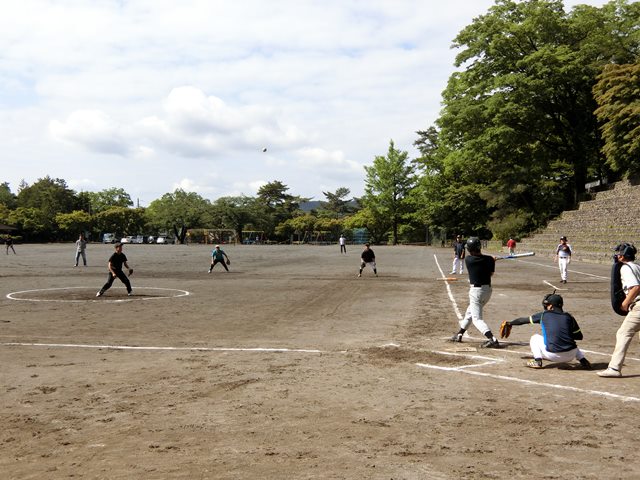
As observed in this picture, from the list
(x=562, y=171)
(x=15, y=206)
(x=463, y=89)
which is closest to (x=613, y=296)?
(x=463, y=89)

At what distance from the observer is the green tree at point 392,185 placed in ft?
329

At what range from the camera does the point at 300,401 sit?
668 cm

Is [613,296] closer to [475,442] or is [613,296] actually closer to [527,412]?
[527,412]

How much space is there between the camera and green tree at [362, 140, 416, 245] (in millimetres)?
100250

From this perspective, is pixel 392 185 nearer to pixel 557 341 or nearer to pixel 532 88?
pixel 532 88

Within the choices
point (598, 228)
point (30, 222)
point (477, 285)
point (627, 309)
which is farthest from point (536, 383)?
point (30, 222)

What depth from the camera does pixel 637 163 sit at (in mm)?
48031

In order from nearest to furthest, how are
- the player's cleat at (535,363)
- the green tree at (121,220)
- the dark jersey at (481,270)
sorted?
1. the player's cleat at (535,363)
2. the dark jersey at (481,270)
3. the green tree at (121,220)

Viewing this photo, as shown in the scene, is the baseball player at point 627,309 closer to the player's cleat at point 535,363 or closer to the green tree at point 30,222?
the player's cleat at point 535,363

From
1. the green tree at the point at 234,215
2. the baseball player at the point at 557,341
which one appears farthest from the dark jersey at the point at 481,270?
the green tree at the point at 234,215

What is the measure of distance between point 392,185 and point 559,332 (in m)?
93.6

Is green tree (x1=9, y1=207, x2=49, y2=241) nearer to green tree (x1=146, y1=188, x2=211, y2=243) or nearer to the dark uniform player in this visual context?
green tree (x1=146, y1=188, x2=211, y2=243)

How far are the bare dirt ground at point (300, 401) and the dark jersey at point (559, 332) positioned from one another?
0.43 m

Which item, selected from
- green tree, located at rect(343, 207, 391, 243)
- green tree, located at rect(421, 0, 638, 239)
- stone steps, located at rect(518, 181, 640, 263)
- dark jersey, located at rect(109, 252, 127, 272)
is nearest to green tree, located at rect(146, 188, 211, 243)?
green tree, located at rect(343, 207, 391, 243)
